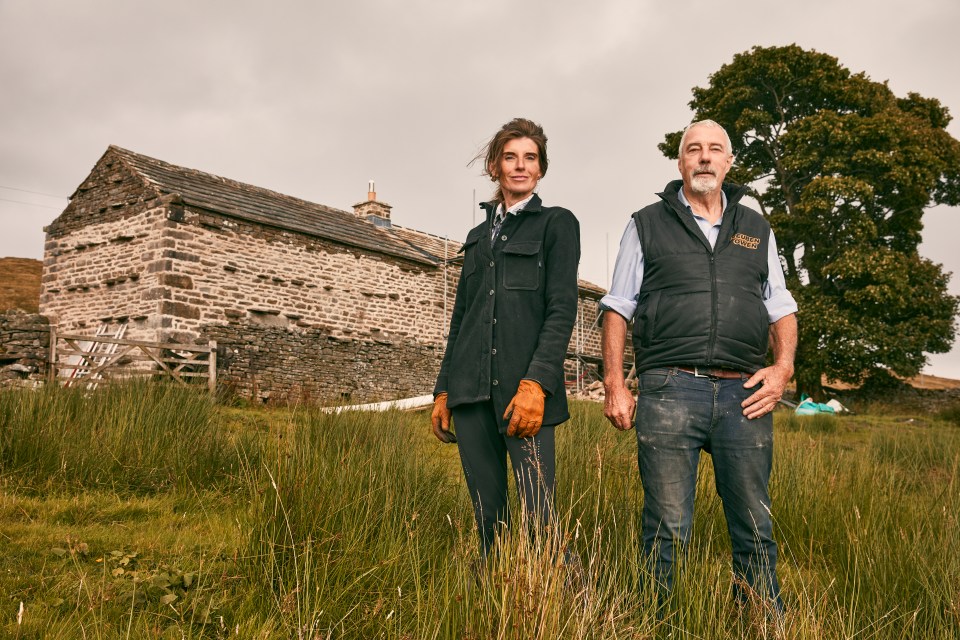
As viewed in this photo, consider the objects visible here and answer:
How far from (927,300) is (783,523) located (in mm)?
16282

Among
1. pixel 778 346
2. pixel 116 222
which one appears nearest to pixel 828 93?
pixel 116 222

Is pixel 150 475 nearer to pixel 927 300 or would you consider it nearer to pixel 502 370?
pixel 502 370

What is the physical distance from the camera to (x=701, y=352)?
7.80 feet

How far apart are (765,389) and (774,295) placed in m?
0.45

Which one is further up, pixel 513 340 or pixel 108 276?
pixel 108 276

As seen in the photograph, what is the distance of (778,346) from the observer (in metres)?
2.57

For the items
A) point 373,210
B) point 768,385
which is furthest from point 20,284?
point 768,385

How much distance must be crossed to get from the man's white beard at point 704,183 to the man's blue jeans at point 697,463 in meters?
0.68

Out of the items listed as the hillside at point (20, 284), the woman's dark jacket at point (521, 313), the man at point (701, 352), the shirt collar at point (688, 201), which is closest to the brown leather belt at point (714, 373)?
the man at point (701, 352)

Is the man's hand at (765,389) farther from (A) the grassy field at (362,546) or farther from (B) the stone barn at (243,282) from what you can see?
(B) the stone barn at (243,282)

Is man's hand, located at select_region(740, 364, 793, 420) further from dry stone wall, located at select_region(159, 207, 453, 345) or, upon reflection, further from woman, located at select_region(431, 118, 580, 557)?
dry stone wall, located at select_region(159, 207, 453, 345)

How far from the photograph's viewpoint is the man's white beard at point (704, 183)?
252 centimetres

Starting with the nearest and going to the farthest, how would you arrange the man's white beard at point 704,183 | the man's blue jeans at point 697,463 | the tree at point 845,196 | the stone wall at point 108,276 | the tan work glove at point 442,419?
the man's blue jeans at point 697,463
the man's white beard at point 704,183
the tan work glove at point 442,419
the stone wall at point 108,276
the tree at point 845,196

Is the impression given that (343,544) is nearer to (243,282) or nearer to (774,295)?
(774,295)
